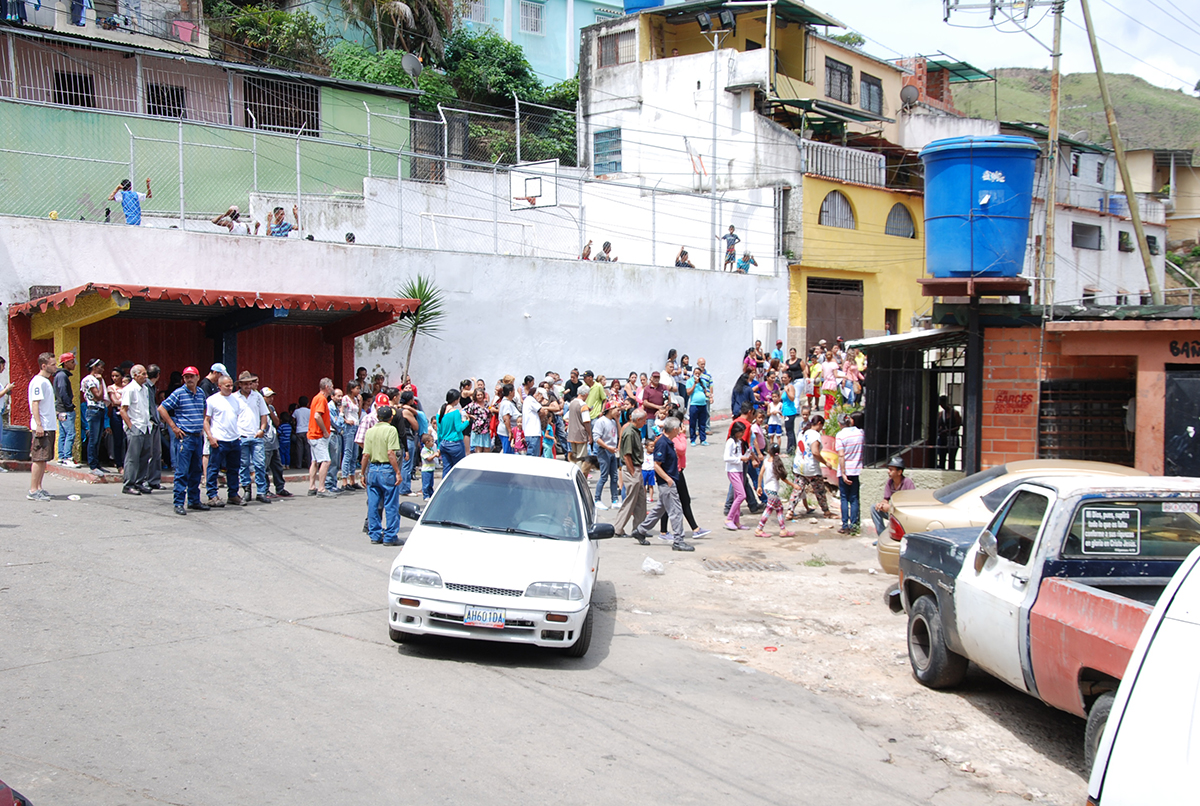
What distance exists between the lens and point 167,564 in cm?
984

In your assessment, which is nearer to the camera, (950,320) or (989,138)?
(989,138)

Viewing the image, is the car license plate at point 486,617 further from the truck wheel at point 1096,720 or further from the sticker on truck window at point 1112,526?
the sticker on truck window at point 1112,526

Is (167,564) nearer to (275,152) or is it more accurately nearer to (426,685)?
(426,685)

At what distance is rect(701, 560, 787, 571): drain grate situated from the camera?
11852 millimetres

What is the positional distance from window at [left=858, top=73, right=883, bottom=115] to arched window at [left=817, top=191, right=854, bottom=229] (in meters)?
6.68

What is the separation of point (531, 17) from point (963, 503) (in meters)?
41.5

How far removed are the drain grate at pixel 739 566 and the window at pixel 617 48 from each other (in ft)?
88.3

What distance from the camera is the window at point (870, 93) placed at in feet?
122

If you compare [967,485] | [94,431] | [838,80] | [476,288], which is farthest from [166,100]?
[967,485]

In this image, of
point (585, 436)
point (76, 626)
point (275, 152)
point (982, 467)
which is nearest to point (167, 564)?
point (76, 626)

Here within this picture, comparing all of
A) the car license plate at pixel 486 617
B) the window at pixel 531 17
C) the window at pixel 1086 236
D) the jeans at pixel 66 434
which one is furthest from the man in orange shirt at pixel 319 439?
the window at pixel 531 17

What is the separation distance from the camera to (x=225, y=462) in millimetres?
13156

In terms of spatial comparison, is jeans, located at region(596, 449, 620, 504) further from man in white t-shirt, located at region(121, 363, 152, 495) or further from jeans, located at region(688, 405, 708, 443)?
jeans, located at region(688, 405, 708, 443)

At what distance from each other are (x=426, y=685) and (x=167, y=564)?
4247 millimetres
